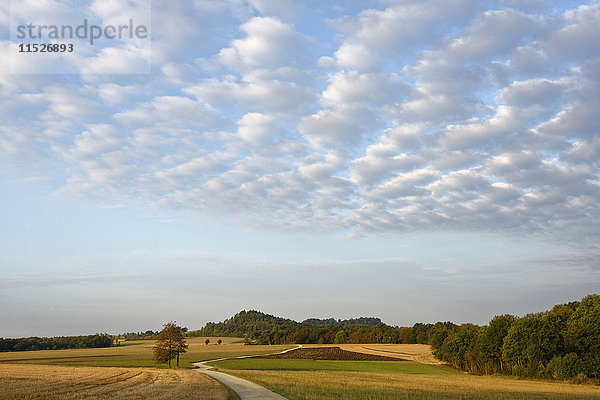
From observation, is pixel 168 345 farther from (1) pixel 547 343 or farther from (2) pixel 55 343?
(2) pixel 55 343

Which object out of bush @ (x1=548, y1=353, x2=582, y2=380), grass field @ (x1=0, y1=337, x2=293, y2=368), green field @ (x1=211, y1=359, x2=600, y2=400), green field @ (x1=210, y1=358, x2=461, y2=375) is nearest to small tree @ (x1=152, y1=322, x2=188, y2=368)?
grass field @ (x1=0, y1=337, x2=293, y2=368)

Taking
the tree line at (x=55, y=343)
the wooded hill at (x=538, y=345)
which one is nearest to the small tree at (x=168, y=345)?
the wooded hill at (x=538, y=345)

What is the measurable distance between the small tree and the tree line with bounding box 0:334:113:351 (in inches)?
3527

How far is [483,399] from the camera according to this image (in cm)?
3503

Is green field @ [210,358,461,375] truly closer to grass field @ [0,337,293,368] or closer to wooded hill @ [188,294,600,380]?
wooded hill @ [188,294,600,380]

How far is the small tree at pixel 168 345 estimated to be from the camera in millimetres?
81562

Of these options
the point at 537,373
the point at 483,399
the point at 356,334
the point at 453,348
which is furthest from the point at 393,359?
the point at 483,399

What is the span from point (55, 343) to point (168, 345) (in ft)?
318

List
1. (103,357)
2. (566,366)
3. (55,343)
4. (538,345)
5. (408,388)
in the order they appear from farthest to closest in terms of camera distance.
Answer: (55,343), (103,357), (538,345), (566,366), (408,388)

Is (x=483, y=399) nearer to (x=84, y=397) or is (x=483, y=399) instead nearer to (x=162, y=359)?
(x=84, y=397)

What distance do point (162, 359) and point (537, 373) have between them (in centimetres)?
6122

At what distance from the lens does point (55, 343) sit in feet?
509

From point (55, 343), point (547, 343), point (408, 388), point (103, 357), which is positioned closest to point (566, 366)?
point (547, 343)

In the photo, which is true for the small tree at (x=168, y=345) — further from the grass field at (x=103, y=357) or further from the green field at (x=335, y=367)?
the green field at (x=335, y=367)
